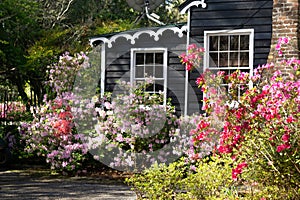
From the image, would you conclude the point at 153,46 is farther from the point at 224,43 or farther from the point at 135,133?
the point at 135,133

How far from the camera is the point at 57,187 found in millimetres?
9594

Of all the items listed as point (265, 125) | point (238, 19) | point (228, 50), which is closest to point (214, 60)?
point (228, 50)

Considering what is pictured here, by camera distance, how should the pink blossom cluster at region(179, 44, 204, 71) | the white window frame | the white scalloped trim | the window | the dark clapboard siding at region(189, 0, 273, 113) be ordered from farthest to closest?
the white window frame, the white scalloped trim, the window, the dark clapboard siding at region(189, 0, 273, 113), the pink blossom cluster at region(179, 44, 204, 71)

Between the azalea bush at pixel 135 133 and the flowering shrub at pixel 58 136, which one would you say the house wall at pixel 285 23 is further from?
the flowering shrub at pixel 58 136

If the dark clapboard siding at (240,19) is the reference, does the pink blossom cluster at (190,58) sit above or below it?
below

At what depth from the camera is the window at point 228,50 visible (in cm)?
1209

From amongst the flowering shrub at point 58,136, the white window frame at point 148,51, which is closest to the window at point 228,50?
the white window frame at point 148,51

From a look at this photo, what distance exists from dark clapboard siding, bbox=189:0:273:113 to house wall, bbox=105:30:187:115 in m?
0.43

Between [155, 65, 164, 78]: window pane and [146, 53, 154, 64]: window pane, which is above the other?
[146, 53, 154, 64]: window pane

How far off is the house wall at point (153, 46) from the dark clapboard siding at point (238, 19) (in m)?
0.43

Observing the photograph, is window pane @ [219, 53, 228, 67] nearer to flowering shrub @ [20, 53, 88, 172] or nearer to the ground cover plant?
flowering shrub @ [20, 53, 88, 172]

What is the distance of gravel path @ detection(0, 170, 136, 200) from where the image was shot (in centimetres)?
860

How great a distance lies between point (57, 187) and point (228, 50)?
16.7 feet

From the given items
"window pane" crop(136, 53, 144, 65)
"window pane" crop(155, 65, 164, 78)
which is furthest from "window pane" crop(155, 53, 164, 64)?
"window pane" crop(136, 53, 144, 65)
